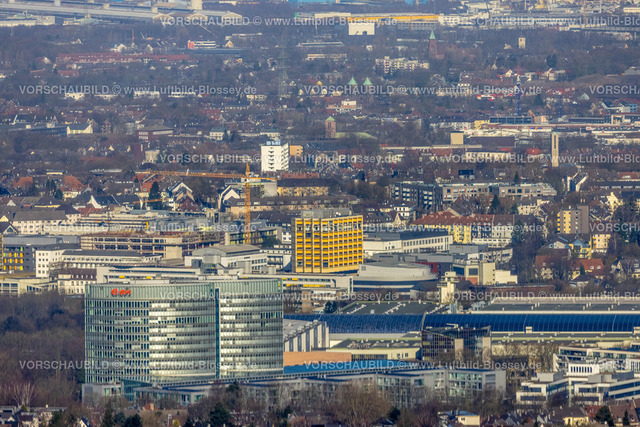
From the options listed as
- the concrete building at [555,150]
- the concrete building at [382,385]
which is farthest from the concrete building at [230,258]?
the concrete building at [555,150]

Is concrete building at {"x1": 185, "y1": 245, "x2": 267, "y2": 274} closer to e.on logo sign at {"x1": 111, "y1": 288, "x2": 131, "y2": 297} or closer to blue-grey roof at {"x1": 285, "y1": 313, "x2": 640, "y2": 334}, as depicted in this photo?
blue-grey roof at {"x1": 285, "y1": 313, "x2": 640, "y2": 334}

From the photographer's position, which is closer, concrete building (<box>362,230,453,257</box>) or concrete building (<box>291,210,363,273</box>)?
concrete building (<box>291,210,363,273</box>)

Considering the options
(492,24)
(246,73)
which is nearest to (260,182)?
(246,73)

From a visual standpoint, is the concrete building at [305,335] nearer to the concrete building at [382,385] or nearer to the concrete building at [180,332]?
the concrete building at [180,332]

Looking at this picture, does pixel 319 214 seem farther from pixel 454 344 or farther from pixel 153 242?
pixel 454 344

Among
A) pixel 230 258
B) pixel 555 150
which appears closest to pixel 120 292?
pixel 230 258

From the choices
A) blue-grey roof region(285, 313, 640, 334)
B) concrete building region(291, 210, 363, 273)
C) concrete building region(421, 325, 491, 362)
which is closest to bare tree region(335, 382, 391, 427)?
concrete building region(421, 325, 491, 362)
